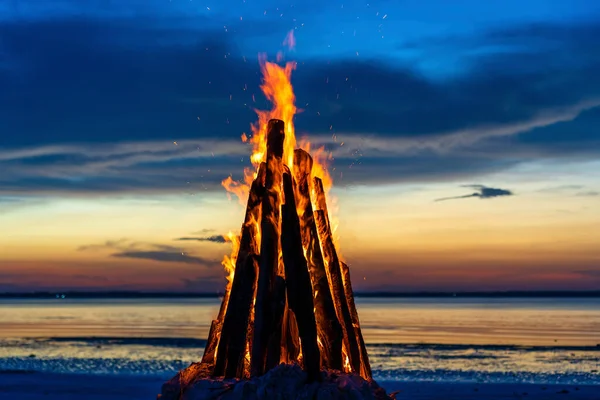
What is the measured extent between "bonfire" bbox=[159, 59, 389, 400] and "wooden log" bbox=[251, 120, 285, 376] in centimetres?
1

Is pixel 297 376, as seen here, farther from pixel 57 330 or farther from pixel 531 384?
pixel 57 330

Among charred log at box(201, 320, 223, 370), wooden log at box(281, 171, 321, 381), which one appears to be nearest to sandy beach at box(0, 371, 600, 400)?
charred log at box(201, 320, 223, 370)

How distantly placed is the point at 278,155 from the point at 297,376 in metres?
3.18

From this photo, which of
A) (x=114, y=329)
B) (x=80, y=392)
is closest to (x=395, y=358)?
(x=80, y=392)

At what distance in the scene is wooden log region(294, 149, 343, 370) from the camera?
36.8 ft

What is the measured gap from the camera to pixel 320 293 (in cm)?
1134

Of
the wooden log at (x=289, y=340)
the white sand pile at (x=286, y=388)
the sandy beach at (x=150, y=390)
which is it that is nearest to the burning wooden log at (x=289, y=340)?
the wooden log at (x=289, y=340)

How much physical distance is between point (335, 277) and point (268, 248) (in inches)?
51.6

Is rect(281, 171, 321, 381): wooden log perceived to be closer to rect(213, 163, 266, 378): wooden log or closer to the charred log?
rect(213, 163, 266, 378): wooden log

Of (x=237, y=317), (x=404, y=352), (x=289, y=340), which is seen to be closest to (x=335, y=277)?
(x=289, y=340)

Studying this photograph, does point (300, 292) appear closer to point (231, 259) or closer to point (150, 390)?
point (231, 259)

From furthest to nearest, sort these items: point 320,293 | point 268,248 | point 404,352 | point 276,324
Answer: point 404,352 < point 320,293 < point 268,248 < point 276,324

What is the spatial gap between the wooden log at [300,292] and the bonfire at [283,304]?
13 mm

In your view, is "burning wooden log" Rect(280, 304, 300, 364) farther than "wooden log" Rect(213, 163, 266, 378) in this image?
Yes
